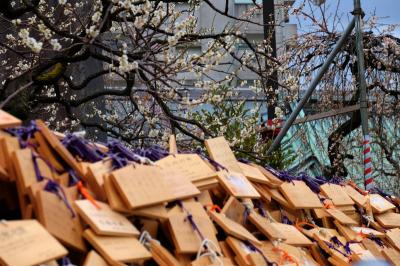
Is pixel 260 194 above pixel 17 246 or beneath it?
beneath

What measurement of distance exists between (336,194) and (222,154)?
109 cm

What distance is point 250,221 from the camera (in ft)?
9.48

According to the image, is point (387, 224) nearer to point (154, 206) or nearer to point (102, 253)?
point (154, 206)

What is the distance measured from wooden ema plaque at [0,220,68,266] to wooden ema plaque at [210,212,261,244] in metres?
0.88

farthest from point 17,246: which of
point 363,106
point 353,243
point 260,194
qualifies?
point 363,106

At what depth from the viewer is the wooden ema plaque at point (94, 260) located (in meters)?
1.90

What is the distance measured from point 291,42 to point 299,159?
1.98m

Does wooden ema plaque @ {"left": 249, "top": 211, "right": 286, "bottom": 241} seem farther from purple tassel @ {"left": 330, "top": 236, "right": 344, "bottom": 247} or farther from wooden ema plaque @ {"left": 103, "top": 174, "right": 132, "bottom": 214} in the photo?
wooden ema plaque @ {"left": 103, "top": 174, "right": 132, "bottom": 214}

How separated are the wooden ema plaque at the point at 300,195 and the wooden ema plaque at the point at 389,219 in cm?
72

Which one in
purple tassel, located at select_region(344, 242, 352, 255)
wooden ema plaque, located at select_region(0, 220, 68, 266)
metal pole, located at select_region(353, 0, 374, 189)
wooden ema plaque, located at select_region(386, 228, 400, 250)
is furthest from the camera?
metal pole, located at select_region(353, 0, 374, 189)

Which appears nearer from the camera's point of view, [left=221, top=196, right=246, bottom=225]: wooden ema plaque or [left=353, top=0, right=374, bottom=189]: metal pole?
[left=221, top=196, right=246, bottom=225]: wooden ema plaque

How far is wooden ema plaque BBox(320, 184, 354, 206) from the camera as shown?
3.86m

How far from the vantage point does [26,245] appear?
1746 millimetres

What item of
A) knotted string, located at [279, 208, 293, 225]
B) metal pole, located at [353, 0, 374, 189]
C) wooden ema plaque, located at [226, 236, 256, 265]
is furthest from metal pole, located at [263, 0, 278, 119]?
wooden ema plaque, located at [226, 236, 256, 265]
